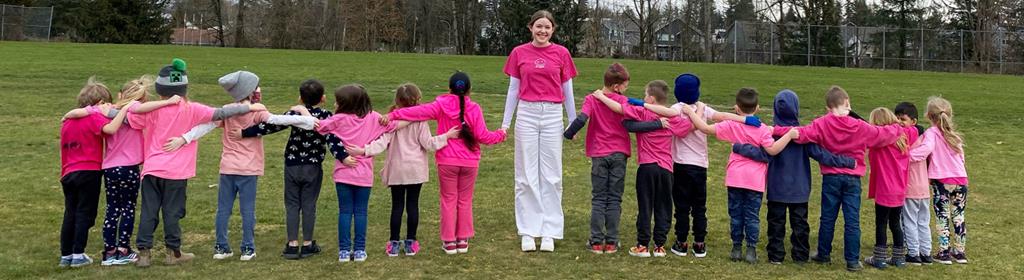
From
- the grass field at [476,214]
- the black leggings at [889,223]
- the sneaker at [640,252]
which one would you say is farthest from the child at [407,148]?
the black leggings at [889,223]

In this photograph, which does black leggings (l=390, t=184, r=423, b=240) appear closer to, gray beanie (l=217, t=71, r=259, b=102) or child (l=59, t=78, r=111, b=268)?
gray beanie (l=217, t=71, r=259, b=102)

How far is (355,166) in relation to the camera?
18.3ft

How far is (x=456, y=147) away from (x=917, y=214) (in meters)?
3.68

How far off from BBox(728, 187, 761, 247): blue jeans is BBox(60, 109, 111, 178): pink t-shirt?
4708 millimetres

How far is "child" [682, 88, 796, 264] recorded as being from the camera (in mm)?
5625

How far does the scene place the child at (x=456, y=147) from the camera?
5.75 m

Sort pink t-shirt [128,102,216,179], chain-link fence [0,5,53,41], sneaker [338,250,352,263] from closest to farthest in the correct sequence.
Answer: pink t-shirt [128,102,216,179]
sneaker [338,250,352,263]
chain-link fence [0,5,53,41]

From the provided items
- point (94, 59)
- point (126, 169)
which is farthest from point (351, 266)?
point (94, 59)

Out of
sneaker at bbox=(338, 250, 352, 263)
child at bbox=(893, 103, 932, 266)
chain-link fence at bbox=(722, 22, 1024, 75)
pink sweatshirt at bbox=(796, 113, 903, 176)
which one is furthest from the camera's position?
chain-link fence at bbox=(722, 22, 1024, 75)

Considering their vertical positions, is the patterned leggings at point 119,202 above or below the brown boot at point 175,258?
above

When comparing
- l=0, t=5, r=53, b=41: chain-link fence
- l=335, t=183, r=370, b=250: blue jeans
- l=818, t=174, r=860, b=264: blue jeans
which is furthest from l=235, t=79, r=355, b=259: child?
l=0, t=5, r=53, b=41: chain-link fence

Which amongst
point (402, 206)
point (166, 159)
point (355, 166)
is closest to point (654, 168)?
point (402, 206)

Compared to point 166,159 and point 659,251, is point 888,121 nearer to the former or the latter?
point 659,251

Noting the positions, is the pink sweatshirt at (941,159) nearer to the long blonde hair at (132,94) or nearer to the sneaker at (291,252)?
the sneaker at (291,252)
